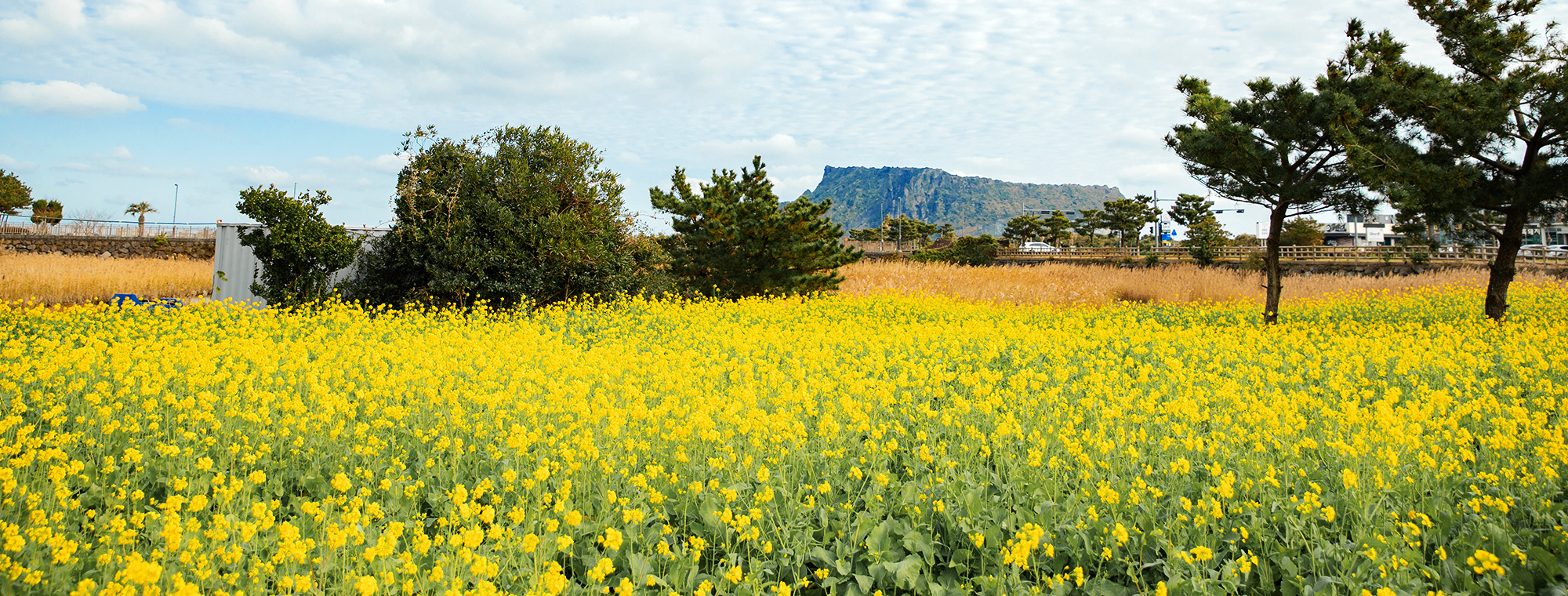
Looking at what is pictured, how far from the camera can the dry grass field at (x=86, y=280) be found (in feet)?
47.7

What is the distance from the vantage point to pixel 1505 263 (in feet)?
37.6

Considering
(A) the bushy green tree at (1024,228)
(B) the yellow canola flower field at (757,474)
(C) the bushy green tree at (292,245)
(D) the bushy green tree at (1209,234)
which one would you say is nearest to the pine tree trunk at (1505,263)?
(B) the yellow canola flower field at (757,474)

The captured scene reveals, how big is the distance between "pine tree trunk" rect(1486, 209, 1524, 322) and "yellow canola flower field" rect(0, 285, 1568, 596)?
6330 millimetres

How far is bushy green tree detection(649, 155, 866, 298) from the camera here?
15.5m

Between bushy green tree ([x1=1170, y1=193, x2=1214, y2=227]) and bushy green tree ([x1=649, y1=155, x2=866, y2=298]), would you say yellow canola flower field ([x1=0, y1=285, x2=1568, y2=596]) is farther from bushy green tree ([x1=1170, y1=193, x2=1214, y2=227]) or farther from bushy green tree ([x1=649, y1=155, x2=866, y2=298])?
bushy green tree ([x1=1170, y1=193, x2=1214, y2=227])

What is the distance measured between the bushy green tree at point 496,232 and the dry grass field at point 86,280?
18.4 feet

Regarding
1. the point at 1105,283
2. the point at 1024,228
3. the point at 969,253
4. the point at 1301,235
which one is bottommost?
the point at 1105,283

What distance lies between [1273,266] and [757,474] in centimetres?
1248

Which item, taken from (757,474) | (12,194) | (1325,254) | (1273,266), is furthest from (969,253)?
(12,194)

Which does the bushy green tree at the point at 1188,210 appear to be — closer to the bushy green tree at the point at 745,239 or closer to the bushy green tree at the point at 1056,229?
the bushy green tree at the point at 1056,229

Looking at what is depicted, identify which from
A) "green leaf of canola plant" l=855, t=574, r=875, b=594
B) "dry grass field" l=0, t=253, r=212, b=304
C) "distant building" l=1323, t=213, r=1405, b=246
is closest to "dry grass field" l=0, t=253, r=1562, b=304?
"dry grass field" l=0, t=253, r=212, b=304

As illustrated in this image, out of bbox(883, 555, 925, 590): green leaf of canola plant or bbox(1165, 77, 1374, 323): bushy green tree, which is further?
bbox(1165, 77, 1374, 323): bushy green tree

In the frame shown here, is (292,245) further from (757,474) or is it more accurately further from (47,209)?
(47,209)

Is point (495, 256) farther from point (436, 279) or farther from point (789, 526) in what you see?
point (789, 526)
